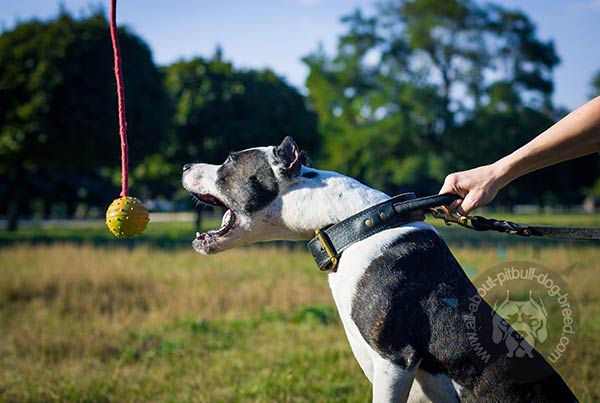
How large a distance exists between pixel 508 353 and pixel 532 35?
23.2 metres

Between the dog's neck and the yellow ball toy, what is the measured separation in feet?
2.55

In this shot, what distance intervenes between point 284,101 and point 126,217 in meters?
16.5

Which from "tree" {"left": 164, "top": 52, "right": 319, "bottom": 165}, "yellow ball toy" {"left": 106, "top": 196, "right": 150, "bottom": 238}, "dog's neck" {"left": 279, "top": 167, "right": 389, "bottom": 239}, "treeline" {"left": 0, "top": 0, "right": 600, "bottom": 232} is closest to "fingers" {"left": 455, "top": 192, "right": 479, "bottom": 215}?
"dog's neck" {"left": 279, "top": 167, "right": 389, "bottom": 239}

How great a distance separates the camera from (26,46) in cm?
1326

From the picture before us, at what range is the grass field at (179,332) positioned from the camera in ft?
12.9

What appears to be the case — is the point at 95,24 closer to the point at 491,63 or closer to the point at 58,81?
the point at 58,81

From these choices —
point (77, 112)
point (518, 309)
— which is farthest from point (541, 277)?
point (77, 112)

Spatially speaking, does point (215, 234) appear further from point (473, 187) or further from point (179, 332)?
point (179, 332)

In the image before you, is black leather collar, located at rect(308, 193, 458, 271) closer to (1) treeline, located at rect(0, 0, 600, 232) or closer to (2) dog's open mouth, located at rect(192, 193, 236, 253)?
(2) dog's open mouth, located at rect(192, 193, 236, 253)

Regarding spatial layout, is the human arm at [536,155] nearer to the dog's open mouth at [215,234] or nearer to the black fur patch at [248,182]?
the black fur patch at [248,182]

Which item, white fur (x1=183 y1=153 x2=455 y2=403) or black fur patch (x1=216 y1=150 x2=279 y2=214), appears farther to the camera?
black fur patch (x1=216 y1=150 x2=279 y2=214)

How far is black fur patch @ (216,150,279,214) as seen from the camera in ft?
7.75

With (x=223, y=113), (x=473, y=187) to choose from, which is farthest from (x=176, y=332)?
(x=223, y=113)

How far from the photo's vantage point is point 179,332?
18.9 feet
